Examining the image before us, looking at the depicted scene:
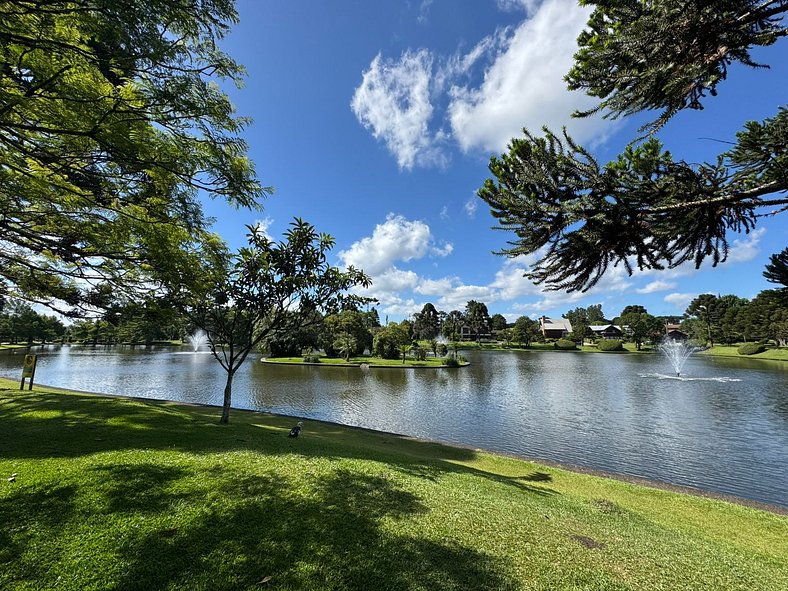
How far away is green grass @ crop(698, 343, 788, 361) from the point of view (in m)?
56.3

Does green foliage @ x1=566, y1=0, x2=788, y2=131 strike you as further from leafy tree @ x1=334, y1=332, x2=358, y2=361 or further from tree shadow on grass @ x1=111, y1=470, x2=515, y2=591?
leafy tree @ x1=334, y1=332, x2=358, y2=361

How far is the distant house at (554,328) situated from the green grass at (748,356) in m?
35.6

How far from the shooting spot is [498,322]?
11850 centimetres

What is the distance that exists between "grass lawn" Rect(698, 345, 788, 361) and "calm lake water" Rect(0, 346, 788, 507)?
3461 centimetres

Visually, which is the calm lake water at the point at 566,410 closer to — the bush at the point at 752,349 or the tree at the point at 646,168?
the tree at the point at 646,168

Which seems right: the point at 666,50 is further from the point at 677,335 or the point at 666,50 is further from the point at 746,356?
the point at 677,335

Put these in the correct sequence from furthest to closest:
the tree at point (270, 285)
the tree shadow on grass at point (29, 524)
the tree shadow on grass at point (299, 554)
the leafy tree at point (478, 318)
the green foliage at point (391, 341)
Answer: the leafy tree at point (478, 318)
the green foliage at point (391, 341)
the tree at point (270, 285)
the tree shadow on grass at point (299, 554)
the tree shadow on grass at point (29, 524)

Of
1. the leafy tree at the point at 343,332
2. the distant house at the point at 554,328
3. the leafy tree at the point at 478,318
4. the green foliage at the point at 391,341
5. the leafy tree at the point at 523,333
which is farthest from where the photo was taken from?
the distant house at the point at 554,328

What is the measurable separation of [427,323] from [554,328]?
4206cm

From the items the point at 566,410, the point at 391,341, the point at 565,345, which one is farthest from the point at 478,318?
the point at 566,410

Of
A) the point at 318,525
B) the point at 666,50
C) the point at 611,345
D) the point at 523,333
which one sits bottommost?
the point at 318,525

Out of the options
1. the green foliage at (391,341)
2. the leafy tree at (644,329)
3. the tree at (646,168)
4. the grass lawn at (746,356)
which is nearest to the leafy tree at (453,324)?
the green foliage at (391,341)

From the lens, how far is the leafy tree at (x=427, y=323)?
91500 mm

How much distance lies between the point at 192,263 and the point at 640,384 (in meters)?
32.3
